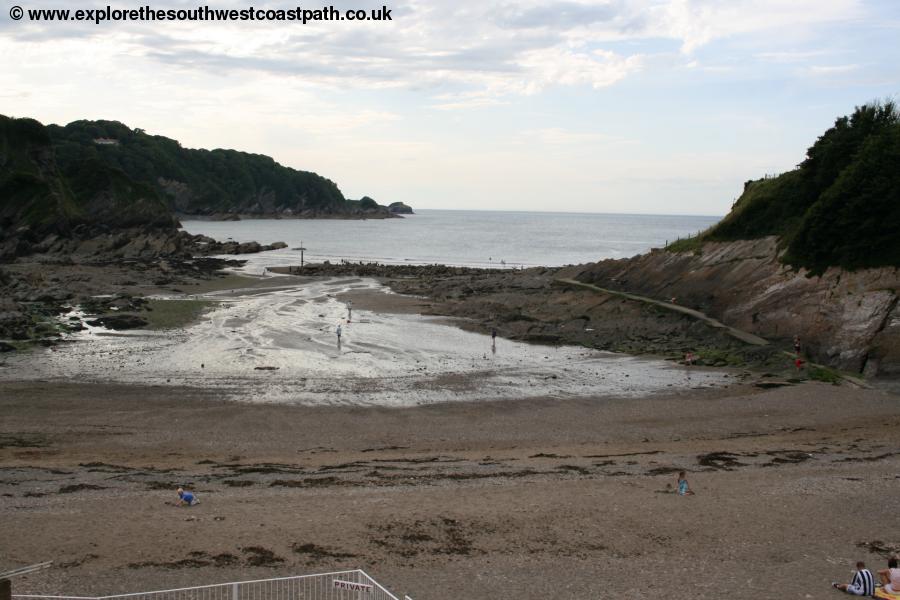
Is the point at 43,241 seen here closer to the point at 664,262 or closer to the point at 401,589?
the point at 664,262

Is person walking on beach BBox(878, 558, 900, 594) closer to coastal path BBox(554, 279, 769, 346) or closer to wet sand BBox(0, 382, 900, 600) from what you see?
wet sand BBox(0, 382, 900, 600)

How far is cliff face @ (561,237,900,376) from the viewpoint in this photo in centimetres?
3066

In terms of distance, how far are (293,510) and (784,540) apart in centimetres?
943

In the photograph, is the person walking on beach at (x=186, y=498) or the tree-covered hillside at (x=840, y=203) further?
the tree-covered hillside at (x=840, y=203)

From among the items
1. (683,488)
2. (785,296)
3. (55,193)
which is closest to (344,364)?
(683,488)

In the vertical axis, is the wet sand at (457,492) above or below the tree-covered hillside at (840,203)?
below

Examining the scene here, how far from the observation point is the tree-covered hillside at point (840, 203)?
34.0 m

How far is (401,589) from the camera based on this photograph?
11953mm

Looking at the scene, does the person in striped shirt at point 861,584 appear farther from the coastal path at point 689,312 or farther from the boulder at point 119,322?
the boulder at point 119,322

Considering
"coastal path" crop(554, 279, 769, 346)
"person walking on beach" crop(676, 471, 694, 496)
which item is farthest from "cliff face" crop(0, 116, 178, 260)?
"person walking on beach" crop(676, 471, 694, 496)

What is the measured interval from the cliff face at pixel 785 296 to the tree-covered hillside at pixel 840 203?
0.90 m

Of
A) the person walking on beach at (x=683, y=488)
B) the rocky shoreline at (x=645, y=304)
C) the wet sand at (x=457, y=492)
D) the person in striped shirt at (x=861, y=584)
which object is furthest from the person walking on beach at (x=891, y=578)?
the rocky shoreline at (x=645, y=304)

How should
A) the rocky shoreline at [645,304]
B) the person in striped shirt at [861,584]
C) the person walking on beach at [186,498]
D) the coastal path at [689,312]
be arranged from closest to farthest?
the person in striped shirt at [861,584] < the person walking on beach at [186,498] < the rocky shoreline at [645,304] < the coastal path at [689,312]

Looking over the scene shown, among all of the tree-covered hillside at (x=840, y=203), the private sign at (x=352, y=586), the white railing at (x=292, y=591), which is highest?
the tree-covered hillside at (x=840, y=203)
